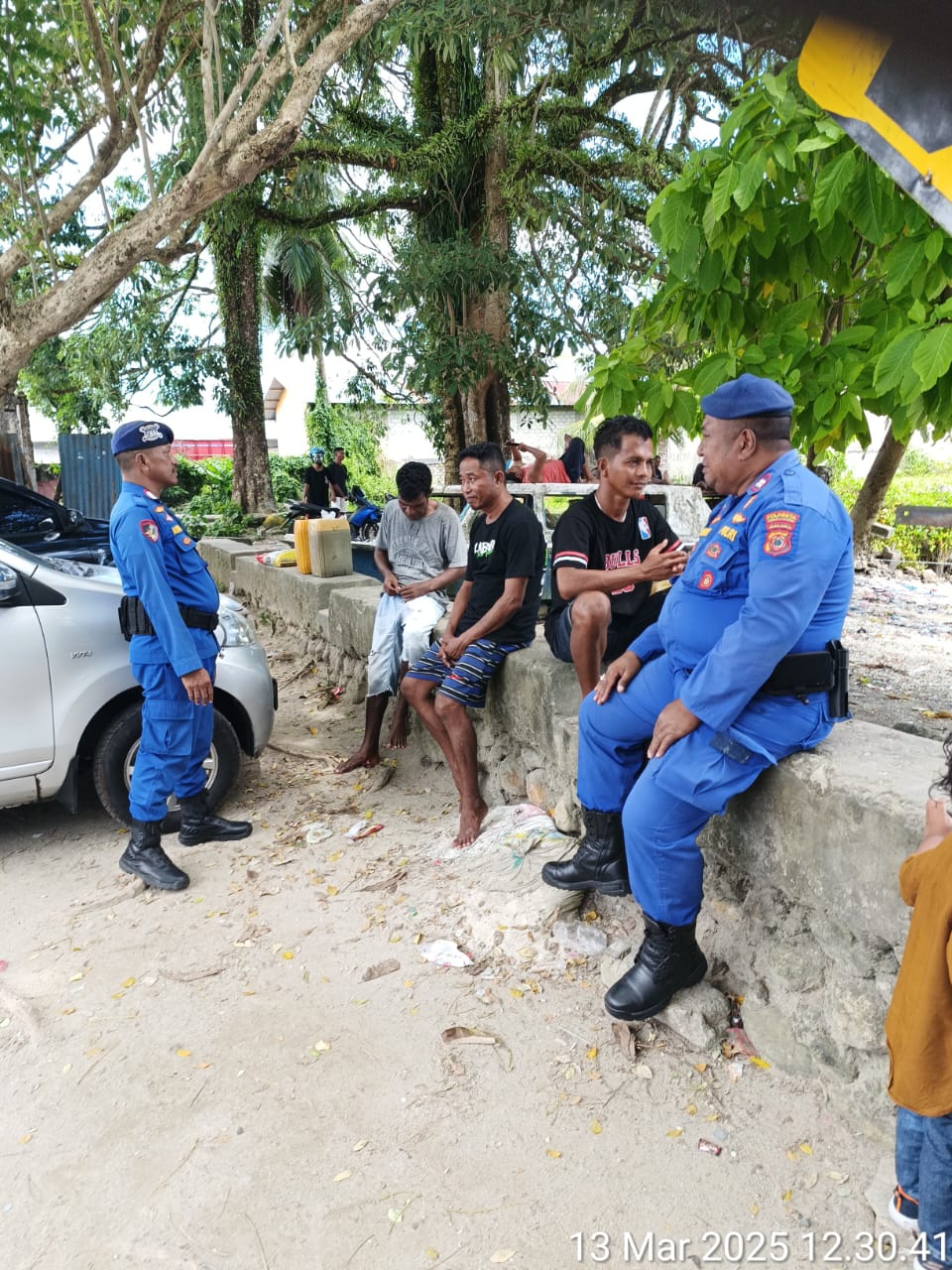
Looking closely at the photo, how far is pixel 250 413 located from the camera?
15.2 metres

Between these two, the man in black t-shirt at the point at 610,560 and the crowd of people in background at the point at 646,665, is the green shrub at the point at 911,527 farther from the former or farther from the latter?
the man in black t-shirt at the point at 610,560

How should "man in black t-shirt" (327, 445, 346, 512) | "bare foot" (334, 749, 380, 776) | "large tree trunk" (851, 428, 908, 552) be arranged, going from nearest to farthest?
1. "bare foot" (334, 749, 380, 776)
2. "large tree trunk" (851, 428, 908, 552)
3. "man in black t-shirt" (327, 445, 346, 512)

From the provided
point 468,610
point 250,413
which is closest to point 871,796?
point 468,610

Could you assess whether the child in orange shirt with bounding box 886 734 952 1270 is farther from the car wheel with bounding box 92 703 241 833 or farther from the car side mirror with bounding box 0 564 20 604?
the car side mirror with bounding box 0 564 20 604

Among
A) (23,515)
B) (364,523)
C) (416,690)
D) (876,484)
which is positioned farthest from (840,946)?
(364,523)

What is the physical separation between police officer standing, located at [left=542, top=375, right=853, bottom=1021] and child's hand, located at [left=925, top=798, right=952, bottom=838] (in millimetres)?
574

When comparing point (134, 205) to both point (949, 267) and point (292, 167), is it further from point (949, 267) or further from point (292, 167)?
point (949, 267)

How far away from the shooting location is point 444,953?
3.29 meters

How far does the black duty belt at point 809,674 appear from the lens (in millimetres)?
2465

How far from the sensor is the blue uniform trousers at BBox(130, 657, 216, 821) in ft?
13.0

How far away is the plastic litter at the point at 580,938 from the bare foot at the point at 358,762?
2174mm

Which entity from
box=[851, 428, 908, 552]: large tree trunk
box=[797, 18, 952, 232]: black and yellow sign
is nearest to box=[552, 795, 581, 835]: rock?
box=[797, 18, 952, 232]: black and yellow sign

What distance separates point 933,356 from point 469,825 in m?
2.67

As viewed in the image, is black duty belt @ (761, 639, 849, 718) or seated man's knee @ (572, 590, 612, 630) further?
seated man's knee @ (572, 590, 612, 630)
